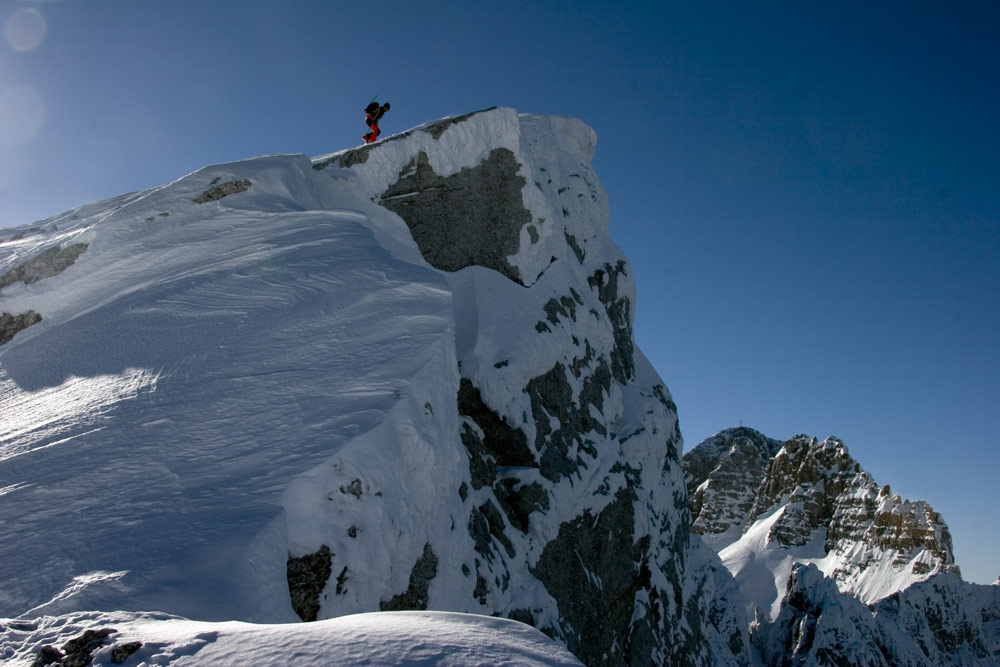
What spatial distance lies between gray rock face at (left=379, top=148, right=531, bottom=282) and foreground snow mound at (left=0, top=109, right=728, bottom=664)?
68 mm

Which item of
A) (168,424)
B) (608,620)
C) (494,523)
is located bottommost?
(608,620)

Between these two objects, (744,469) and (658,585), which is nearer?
(658,585)

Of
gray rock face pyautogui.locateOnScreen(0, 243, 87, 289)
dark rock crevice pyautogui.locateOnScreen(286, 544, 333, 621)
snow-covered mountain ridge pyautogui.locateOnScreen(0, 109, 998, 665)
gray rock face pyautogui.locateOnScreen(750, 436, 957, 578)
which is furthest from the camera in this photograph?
gray rock face pyautogui.locateOnScreen(750, 436, 957, 578)

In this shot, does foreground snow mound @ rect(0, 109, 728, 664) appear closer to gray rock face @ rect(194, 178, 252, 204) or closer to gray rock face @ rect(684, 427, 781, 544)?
gray rock face @ rect(194, 178, 252, 204)

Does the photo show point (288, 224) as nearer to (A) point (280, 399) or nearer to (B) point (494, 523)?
(A) point (280, 399)

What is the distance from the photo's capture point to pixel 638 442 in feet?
75.4

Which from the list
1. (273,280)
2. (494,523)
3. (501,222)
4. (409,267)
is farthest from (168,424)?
(501,222)

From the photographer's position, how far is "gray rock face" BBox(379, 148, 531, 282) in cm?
2020

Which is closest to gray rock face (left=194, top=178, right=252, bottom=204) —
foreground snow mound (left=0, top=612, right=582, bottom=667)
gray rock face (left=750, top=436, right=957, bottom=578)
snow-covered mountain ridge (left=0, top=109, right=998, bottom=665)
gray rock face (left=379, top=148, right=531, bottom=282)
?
snow-covered mountain ridge (left=0, top=109, right=998, bottom=665)

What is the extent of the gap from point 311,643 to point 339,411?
5.38m

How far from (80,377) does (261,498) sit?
4682 mm

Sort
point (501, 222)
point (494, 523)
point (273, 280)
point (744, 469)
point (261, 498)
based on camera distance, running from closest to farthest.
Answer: point (261, 498)
point (273, 280)
point (494, 523)
point (501, 222)
point (744, 469)

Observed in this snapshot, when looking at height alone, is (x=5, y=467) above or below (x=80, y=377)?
below

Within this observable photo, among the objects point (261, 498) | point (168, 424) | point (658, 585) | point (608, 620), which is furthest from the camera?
point (658, 585)
